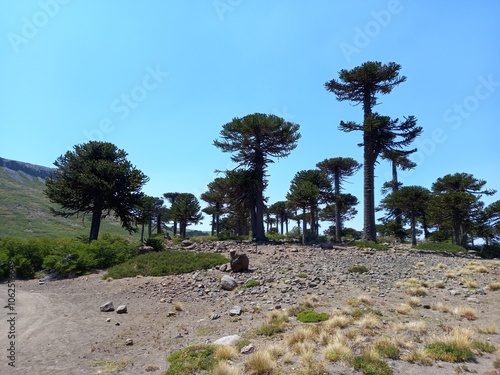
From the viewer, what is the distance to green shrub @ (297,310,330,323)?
853cm

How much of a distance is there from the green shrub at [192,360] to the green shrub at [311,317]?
279 centimetres

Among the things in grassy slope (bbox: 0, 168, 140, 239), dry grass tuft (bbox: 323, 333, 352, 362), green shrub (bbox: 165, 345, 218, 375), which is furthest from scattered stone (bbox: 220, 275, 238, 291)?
grassy slope (bbox: 0, 168, 140, 239)

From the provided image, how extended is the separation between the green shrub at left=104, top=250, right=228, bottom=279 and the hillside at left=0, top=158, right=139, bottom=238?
26.4 meters

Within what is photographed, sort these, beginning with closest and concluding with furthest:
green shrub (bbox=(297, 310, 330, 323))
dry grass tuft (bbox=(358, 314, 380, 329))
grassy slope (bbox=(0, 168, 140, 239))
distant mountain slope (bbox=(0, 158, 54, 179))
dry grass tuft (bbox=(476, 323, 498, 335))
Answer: dry grass tuft (bbox=(476, 323, 498, 335)) < dry grass tuft (bbox=(358, 314, 380, 329)) < green shrub (bbox=(297, 310, 330, 323)) < grassy slope (bbox=(0, 168, 140, 239)) < distant mountain slope (bbox=(0, 158, 54, 179))

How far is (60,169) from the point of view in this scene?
28.5 metres

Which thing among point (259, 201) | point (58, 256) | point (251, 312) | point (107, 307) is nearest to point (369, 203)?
point (259, 201)

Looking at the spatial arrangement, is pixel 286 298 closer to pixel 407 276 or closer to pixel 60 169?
pixel 407 276

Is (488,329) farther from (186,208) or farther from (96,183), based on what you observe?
(186,208)

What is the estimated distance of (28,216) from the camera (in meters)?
93.2

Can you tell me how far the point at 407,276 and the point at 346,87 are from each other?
21.1 m

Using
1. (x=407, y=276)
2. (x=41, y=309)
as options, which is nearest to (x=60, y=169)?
(x=41, y=309)

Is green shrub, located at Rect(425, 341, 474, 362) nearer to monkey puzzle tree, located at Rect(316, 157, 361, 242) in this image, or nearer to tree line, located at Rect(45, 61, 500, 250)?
tree line, located at Rect(45, 61, 500, 250)

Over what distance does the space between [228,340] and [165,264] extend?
413 inches

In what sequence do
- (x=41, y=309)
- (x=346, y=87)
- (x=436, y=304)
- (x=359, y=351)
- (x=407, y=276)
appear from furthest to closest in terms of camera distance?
(x=346, y=87) → (x=407, y=276) → (x=41, y=309) → (x=436, y=304) → (x=359, y=351)
